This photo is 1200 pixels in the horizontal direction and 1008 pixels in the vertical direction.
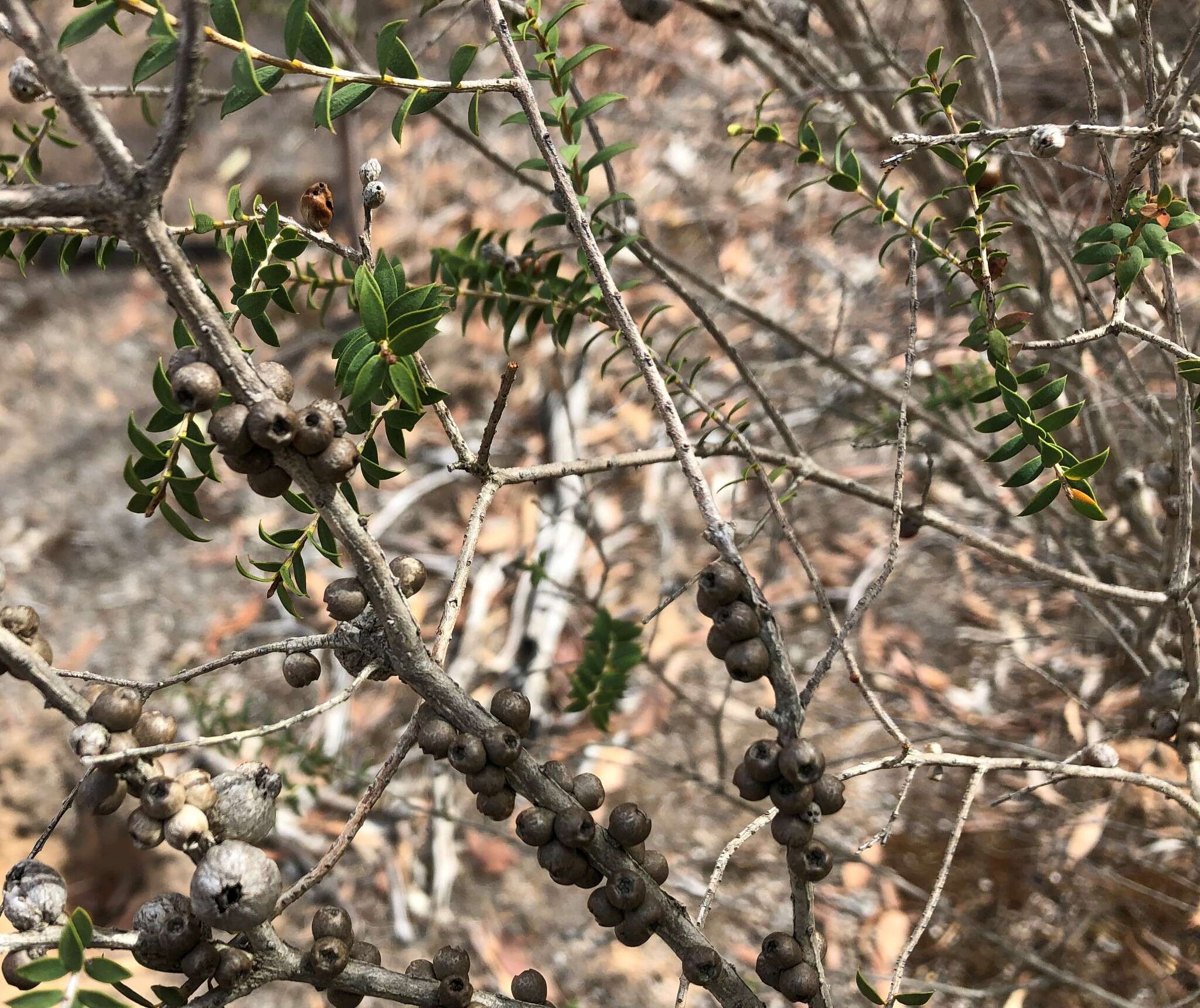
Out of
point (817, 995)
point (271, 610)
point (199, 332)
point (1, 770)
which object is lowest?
point (1, 770)

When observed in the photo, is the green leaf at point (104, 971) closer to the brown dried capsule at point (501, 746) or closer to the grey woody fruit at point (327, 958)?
the grey woody fruit at point (327, 958)

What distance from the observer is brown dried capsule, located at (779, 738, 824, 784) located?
573 millimetres

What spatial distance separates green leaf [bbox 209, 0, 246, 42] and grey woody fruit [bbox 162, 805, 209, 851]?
0.44 meters

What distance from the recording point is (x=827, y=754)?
1.49 m

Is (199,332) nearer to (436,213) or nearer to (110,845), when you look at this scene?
(110,845)

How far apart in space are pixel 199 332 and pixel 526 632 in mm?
1416

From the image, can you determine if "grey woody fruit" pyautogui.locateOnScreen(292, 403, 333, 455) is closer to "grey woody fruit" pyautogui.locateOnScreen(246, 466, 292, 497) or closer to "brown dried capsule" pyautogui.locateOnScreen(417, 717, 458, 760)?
"grey woody fruit" pyautogui.locateOnScreen(246, 466, 292, 497)

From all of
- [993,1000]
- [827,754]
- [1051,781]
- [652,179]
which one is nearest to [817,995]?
[1051,781]

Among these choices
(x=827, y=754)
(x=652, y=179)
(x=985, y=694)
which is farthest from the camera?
(x=652, y=179)

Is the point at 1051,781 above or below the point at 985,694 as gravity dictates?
above

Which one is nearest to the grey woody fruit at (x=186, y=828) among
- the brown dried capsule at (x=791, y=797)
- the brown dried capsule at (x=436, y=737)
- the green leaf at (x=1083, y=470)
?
Result: the brown dried capsule at (x=436, y=737)

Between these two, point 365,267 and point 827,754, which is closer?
point 365,267

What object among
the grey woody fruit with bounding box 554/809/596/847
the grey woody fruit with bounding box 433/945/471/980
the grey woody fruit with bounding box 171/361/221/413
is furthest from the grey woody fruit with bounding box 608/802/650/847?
the grey woody fruit with bounding box 171/361/221/413

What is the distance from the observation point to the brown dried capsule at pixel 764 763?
0.59 meters
